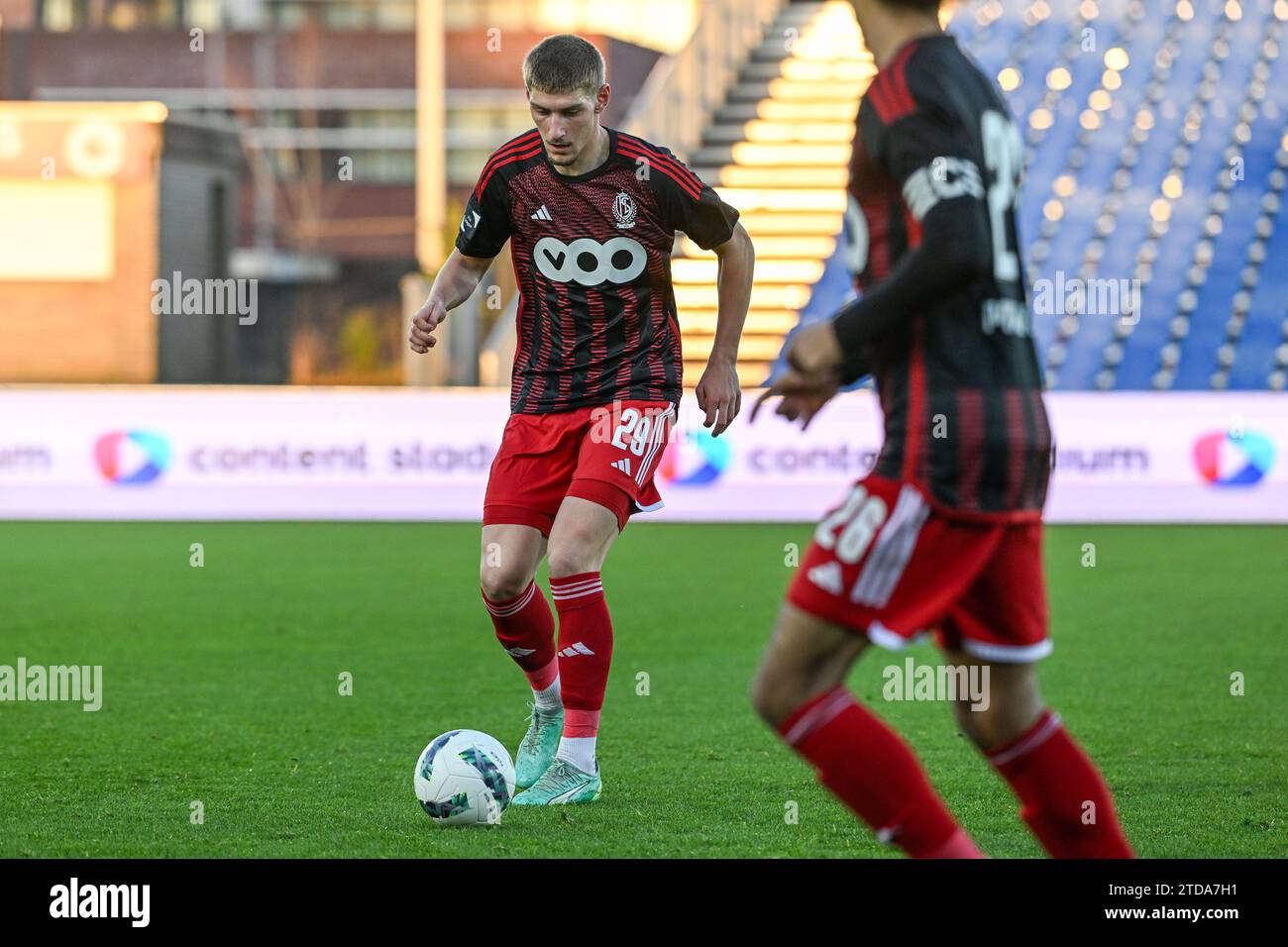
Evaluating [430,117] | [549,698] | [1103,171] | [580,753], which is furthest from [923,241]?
[430,117]

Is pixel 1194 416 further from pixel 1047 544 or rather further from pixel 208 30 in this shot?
pixel 208 30

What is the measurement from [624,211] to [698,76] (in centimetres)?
1869

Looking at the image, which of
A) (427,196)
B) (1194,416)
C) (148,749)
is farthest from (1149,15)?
(148,749)

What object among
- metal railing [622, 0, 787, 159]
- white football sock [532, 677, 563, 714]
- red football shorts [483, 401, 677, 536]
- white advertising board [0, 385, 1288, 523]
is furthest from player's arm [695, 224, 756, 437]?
metal railing [622, 0, 787, 159]

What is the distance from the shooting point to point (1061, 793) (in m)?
3.53

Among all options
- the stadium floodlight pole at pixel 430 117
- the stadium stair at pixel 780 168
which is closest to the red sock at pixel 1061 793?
the stadium stair at pixel 780 168

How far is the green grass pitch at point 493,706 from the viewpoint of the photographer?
4.95 metres

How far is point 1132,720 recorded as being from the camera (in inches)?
268

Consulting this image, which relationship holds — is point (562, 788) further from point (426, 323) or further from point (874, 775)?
point (874, 775)

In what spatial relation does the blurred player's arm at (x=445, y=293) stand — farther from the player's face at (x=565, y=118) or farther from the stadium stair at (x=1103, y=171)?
the stadium stair at (x=1103, y=171)

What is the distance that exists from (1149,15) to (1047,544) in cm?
1459

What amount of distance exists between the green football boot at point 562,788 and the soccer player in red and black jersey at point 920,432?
6.59 ft

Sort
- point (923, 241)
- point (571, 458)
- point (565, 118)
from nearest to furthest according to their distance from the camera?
point (923, 241) → point (565, 118) → point (571, 458)

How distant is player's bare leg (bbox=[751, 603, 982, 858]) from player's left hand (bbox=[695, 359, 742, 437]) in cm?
201
